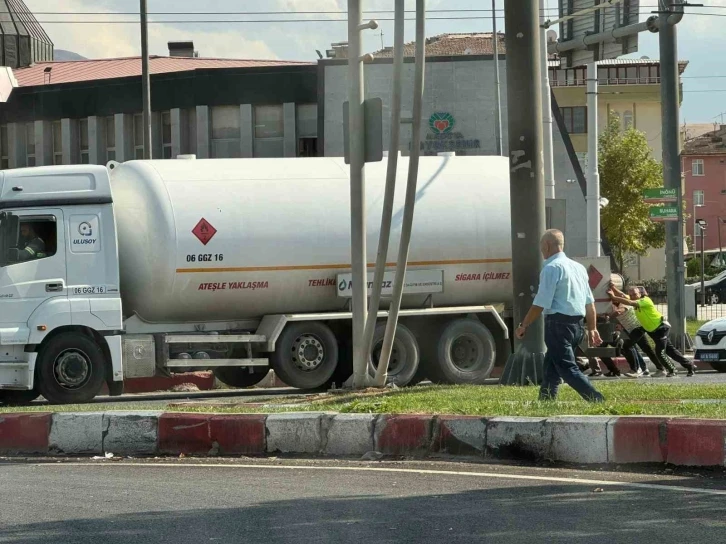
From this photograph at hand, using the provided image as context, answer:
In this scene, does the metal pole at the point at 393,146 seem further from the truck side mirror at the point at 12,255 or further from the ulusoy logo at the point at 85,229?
the truck side mirror at the point at 12,255

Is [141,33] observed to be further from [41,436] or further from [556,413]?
[556,413]

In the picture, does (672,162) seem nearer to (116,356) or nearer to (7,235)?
(116,356)

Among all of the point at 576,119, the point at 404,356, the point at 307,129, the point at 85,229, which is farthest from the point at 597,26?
the point at 576,119

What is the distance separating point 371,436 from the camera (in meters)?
9.87

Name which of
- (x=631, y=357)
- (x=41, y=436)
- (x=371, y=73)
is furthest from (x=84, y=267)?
(x=371, y=73)

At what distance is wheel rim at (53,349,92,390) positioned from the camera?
1591 cm

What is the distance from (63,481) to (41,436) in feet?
7.47

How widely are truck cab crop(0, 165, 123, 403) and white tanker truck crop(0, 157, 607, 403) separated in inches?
0.7

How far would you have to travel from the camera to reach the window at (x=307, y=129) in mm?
40594

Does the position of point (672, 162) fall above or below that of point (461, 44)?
below

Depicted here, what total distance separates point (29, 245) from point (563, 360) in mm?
8288

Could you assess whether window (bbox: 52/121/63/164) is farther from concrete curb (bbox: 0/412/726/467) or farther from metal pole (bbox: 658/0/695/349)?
concrete curb (bbox: 0/412/726/467)

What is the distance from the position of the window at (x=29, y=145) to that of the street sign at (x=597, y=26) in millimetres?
26102

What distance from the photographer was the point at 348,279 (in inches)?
710
